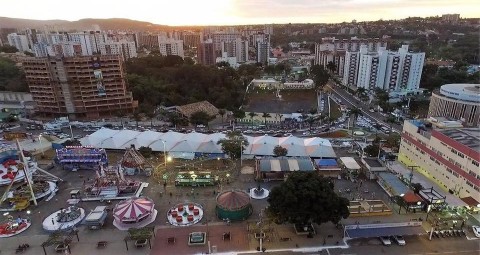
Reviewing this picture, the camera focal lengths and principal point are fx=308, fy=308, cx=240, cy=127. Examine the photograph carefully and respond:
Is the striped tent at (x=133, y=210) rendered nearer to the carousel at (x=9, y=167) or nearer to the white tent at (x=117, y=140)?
the carousel at (x=9, y=167)

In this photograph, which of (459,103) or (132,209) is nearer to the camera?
(132,209)

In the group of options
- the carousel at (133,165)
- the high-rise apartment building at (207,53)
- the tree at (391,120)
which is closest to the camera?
the carousel at (133,165)

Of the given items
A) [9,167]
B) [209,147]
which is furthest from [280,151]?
[9,167]

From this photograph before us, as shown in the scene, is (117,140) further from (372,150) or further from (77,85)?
(372,150)

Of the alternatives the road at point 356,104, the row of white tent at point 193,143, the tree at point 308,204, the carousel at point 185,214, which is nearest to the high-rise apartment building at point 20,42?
the row of white tent at point 193,143

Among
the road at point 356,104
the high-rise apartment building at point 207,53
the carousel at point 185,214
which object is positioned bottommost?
the road at point 356,104

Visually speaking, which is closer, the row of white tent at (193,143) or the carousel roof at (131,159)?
the carousel roof at (131,159)
